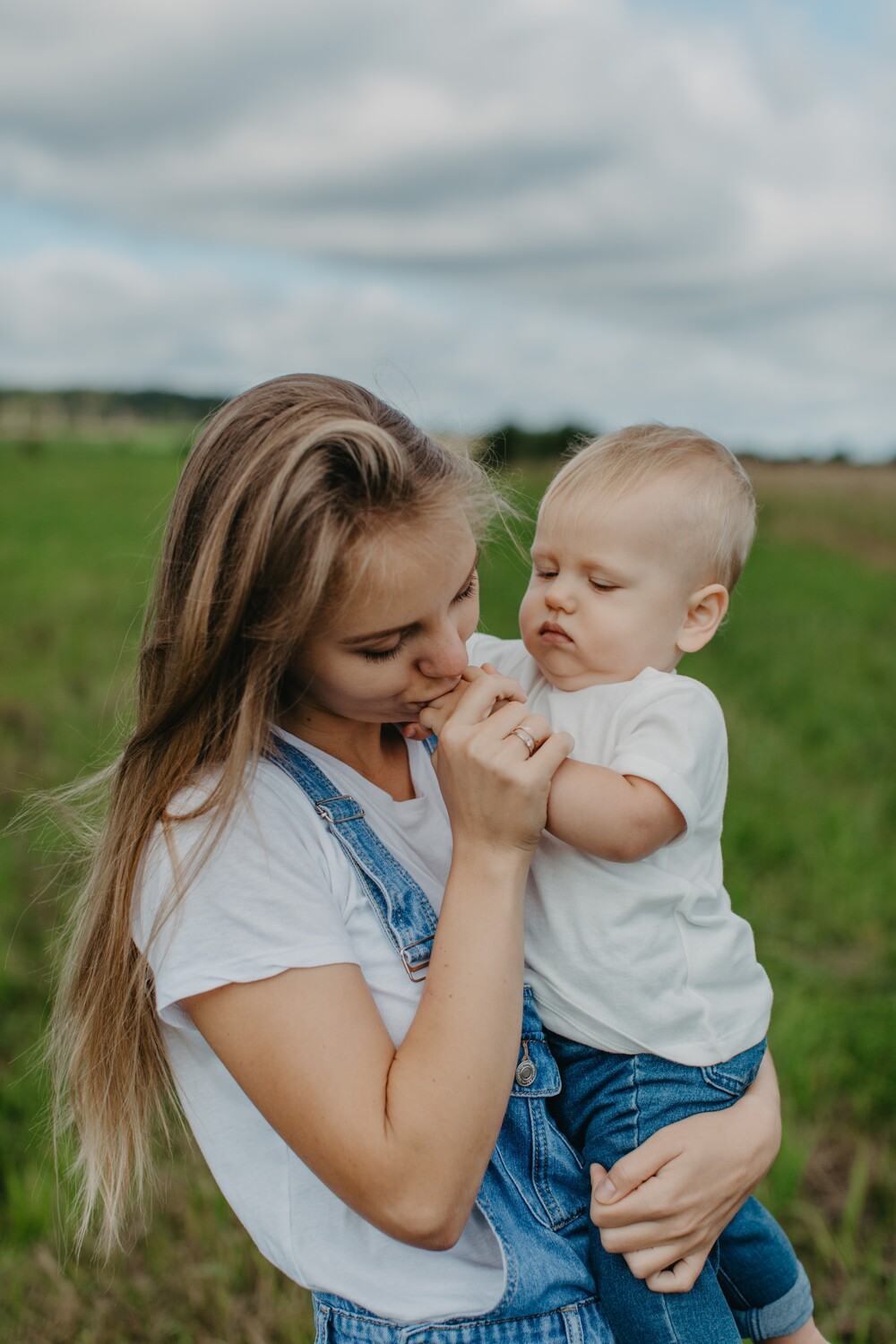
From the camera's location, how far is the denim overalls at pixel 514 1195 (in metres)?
1.35

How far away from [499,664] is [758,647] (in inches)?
345

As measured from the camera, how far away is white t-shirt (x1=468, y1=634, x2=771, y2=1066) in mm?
1523

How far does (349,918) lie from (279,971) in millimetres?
134

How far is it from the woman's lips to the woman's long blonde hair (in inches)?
9.1

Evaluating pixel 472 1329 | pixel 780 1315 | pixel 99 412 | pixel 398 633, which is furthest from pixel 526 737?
pixel 99 412

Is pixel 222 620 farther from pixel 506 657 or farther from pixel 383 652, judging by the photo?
pixel 506 657

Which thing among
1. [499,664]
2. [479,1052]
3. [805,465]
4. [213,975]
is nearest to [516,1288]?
[479,1052]

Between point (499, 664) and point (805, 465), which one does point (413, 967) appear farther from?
point (805, 465)

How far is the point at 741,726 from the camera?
7594 mm

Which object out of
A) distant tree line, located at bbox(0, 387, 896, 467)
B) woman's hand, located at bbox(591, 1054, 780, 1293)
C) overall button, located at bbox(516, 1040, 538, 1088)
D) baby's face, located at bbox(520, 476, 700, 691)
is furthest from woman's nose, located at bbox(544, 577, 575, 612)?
distant tree line, located at bbox(0, 387, 896, 467)

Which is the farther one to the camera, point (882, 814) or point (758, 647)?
point (758, 647)

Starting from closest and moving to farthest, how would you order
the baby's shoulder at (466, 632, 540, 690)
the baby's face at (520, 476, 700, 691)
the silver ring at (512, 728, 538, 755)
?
the silver ring at (512, 728, 538, 755)
the baby's face at (520, 476, 700, 691)
the baby's shoulder at (466, 632, 540, 690)

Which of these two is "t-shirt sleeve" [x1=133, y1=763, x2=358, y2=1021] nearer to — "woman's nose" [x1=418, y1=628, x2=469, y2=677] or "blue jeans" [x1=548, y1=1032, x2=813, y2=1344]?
"woman's nose" [x1=418, y1=628, x2=469, y2=677]

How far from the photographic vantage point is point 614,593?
5.73 ft
